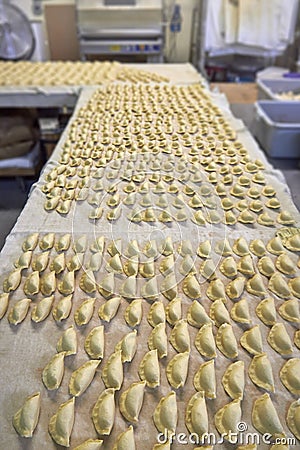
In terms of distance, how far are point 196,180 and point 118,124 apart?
802 mm

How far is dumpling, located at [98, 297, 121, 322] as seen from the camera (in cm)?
96

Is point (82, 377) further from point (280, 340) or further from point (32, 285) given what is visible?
point (280, 340)

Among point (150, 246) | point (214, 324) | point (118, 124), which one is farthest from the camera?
point (118, 124)

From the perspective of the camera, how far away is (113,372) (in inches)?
32.3

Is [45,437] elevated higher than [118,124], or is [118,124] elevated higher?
[118,124]

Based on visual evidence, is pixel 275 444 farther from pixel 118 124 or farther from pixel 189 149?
pixel 118 124

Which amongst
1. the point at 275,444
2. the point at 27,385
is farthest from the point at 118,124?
the point at 275,444

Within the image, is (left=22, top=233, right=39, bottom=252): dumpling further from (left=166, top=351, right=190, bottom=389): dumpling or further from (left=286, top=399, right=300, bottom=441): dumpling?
(left=286, top=399, right=300, bottom=441): dumpling

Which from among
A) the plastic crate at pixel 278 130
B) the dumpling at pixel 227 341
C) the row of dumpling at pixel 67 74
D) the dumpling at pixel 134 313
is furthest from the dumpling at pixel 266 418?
the row of dumpling at pixel 67 74

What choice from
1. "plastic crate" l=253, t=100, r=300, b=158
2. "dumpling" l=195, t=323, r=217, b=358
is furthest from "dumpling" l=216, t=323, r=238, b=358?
"plastic crate" l=253, t=100, r=300, b=158

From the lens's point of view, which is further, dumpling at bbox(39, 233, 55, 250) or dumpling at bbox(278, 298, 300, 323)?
dumpling at bbox(39, 233, 55, 250)

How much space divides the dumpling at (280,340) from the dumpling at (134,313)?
320 mm

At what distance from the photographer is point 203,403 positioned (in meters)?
0.76

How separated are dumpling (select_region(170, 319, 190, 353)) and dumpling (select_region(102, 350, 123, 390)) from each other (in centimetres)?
14
